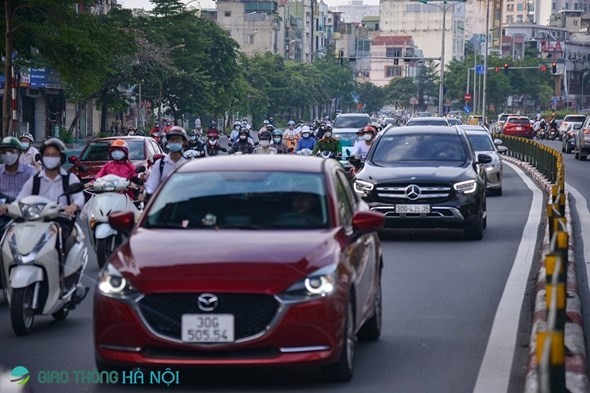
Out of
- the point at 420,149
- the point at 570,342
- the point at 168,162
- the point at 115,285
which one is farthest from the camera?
the point at 420,149

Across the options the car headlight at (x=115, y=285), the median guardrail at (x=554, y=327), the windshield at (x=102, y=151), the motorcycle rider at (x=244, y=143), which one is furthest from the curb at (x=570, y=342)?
the motorcycle rider at (x=244, y=143)

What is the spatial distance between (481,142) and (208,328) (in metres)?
25.0

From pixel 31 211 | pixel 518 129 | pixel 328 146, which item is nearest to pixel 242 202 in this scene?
pixel 31 211

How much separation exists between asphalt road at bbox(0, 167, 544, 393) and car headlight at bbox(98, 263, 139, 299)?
62 cm

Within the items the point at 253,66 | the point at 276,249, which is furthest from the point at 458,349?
the point at 253,66

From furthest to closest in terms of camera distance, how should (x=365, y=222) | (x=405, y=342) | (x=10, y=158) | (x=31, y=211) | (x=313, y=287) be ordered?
(x=10, y=158)
(x=31, y=211)
(x=405, y=342)
(x=365, y=222)
(x=313, y=287)

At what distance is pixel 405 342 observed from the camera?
10758mm

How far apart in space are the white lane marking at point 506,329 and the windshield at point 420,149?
1705 mm

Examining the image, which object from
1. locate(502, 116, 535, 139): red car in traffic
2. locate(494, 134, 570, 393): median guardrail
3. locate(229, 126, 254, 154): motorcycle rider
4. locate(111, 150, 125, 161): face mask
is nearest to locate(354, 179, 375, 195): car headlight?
locate(111, 150, 125, 161): face mask

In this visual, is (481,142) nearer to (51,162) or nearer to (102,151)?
(102,151)

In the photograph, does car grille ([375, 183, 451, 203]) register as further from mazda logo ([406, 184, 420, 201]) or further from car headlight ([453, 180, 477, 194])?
car headlight ([453, 180, 477, 194])

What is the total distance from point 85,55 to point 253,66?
90.4 meters

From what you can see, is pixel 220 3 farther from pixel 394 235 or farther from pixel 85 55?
pixel 394 235

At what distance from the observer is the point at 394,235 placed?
20734mm
